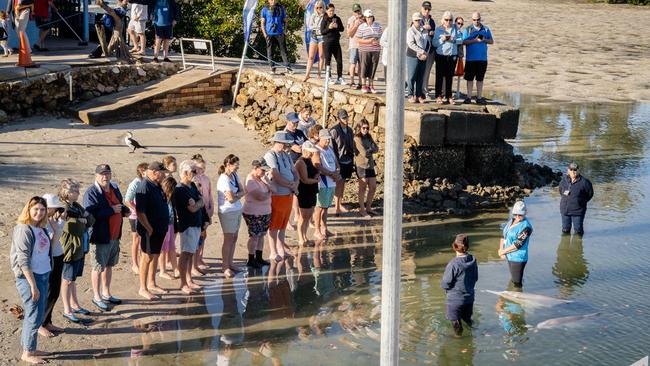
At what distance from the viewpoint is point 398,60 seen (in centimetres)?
640

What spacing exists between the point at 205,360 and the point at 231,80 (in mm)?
11750

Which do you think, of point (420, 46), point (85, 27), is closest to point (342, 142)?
point (420, 46)

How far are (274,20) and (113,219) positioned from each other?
9334 mm

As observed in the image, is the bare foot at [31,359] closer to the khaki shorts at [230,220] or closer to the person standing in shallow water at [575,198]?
the khaki shorts at [230,220]

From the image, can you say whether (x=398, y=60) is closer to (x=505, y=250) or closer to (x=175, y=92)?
(x=505, y=250)

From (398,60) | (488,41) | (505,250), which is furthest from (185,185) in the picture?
(488,41)

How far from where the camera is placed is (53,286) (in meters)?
10.5

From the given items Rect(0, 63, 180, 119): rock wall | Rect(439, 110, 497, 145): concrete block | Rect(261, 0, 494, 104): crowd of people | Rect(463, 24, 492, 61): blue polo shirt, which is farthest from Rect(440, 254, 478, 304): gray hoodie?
Rect(0, 63, 180, 119): rock wall

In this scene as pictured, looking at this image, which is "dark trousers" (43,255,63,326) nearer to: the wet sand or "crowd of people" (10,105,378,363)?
"crowd of people" (10,105,378,363)

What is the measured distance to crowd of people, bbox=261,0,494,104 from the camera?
1764 centimetres

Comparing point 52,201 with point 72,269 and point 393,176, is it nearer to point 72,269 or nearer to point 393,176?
point 72,269

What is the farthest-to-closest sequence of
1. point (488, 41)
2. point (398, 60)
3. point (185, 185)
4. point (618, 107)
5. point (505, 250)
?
point (618, 107) < point (488, 41) < point (505, 250) < point (185, 185) < point (398, 60)

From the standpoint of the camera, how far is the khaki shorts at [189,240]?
12.0 metres

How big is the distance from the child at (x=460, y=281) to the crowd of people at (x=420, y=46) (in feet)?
23.6
